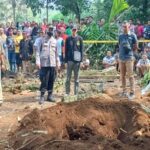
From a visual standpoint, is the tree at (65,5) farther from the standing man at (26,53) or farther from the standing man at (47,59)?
the standing man at (47,59)

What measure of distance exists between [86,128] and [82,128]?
0.07m

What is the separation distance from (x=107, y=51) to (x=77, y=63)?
9.18m

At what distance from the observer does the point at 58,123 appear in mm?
8391

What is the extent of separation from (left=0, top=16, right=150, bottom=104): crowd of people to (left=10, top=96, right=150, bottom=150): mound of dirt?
326 centimetres

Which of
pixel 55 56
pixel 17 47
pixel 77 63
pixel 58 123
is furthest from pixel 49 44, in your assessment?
pixel 17 47

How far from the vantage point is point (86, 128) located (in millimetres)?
8359

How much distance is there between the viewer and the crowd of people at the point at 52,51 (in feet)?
41.1

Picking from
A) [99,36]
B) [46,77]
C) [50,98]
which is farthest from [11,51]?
[46,77]

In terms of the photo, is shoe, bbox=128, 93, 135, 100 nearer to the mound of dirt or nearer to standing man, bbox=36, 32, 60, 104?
standing man, bbox=36, 32, 60, 104

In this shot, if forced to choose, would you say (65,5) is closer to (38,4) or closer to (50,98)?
(38,4)

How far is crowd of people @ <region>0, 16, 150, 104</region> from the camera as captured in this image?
41.1 feet

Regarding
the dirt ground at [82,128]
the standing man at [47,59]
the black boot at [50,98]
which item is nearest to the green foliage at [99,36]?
the black boot at [50,98]

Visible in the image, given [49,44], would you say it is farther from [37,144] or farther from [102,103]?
[37,144]

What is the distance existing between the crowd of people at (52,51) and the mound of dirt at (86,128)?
3260 mm
